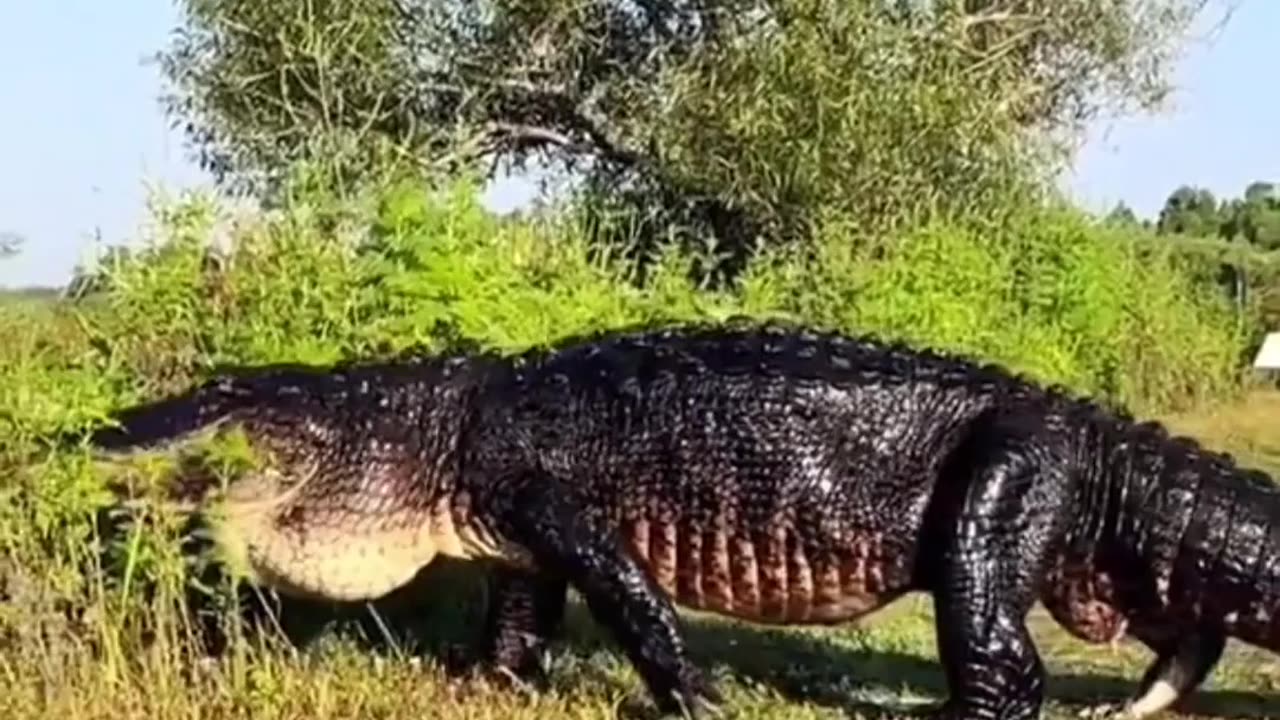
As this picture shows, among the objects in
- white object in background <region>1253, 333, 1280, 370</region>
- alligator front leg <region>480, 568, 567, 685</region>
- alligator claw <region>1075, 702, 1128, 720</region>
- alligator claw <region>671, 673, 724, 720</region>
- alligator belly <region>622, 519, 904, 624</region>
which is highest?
white object in background <region>1253, 333, 1280, 370</region>

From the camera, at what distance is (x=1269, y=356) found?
23.9 meters

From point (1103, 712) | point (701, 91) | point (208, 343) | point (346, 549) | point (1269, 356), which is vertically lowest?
point (1103, 712)

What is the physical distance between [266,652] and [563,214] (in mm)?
6506

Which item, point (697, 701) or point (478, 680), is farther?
point (478, 680)

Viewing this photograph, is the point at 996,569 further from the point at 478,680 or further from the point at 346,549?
the point at 346,549

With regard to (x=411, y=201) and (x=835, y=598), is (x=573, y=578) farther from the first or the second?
(x=411, y=201)

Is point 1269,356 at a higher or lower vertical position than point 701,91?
lower

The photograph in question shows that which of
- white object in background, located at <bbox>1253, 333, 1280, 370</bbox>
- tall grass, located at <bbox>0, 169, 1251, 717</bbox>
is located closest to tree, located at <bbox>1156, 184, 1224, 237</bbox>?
white object in background, located at <bbox>1253, 333, 1280, 370</bbox>

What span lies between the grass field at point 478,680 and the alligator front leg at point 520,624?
0.14m

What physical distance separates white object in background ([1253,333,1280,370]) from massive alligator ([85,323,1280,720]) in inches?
682

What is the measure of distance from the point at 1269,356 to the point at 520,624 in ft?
58.3

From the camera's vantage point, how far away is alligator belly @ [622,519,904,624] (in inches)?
276

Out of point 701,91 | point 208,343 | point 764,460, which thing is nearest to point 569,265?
point 208,343

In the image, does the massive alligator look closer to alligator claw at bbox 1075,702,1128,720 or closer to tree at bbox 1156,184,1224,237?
alligator claw at bbox 1075,702,1128,720
